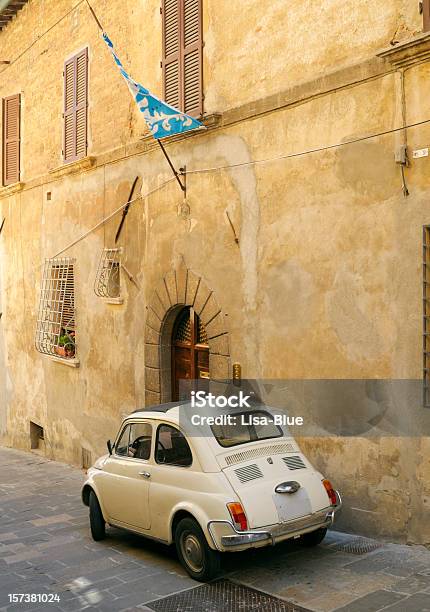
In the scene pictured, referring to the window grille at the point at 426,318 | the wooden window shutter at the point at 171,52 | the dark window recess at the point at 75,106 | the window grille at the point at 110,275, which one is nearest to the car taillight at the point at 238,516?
the window grille at the point at 426,318

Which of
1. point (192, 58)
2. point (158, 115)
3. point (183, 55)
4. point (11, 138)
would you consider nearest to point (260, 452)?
point (158, 115)

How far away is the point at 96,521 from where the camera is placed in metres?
7.52

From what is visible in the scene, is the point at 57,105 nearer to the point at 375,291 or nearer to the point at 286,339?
the point at 286,339

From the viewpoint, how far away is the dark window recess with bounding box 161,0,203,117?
945 cm

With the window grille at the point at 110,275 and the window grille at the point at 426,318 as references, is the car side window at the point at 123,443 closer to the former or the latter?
the window grille at the point at 426,318

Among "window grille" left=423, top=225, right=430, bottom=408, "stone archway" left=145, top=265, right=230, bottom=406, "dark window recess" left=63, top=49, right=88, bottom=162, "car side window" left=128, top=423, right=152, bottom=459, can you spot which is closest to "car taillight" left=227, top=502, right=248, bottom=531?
"car side window" left=128, top=423, right=152, bottom=459

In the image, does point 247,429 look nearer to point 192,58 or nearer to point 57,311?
point 192,58

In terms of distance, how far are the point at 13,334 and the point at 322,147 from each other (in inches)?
390

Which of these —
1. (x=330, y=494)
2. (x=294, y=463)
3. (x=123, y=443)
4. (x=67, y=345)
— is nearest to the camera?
(x=330, y=494)

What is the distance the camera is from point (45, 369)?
45.8 ft

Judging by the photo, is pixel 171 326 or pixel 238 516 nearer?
pixel 238 516

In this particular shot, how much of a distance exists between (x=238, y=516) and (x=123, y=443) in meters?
2.11

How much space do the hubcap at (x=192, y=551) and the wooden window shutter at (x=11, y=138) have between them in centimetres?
1080

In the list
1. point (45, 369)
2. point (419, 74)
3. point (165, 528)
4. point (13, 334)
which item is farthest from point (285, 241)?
point (13, 334)
